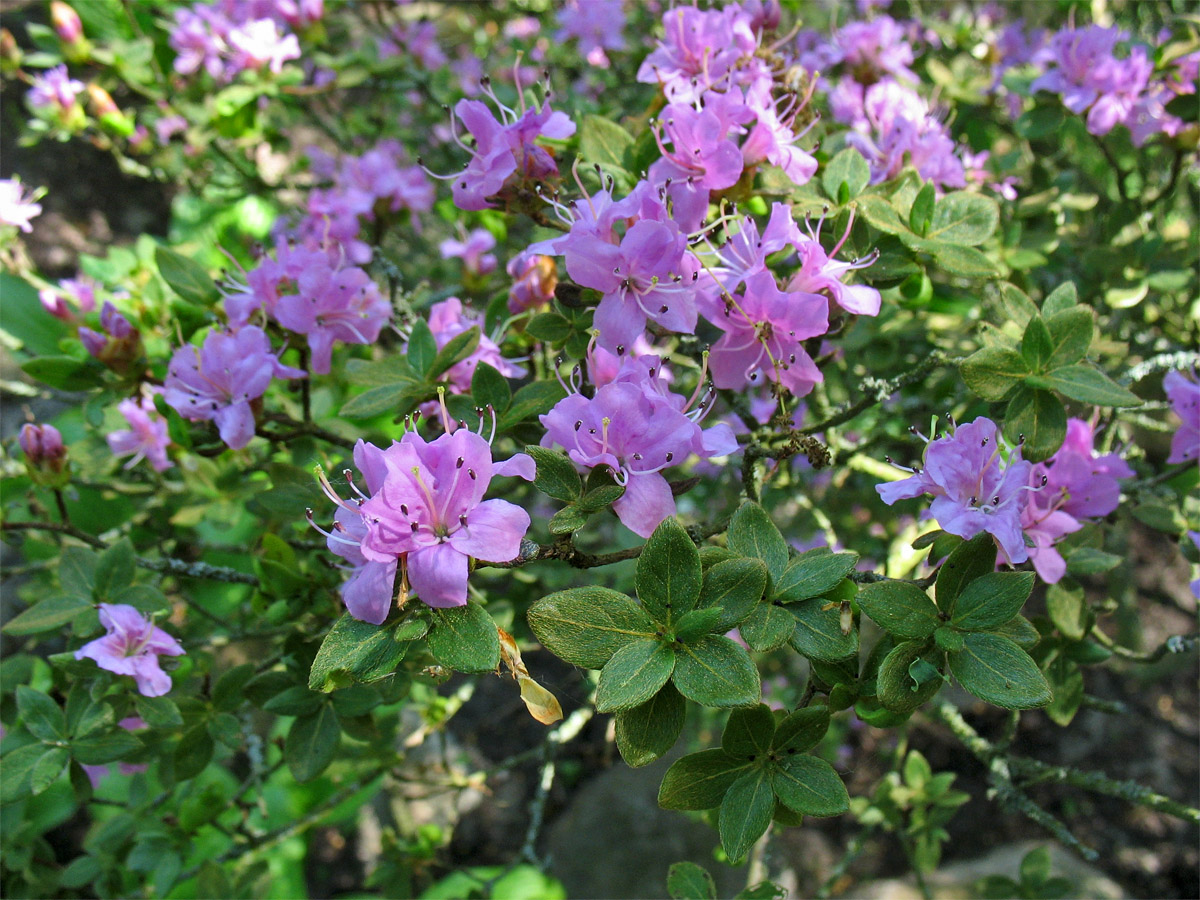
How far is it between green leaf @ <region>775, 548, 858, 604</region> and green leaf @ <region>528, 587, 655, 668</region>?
0.16 meters

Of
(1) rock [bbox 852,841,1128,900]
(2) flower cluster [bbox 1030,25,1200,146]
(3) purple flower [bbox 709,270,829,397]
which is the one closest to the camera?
(3) purple flower [bbox 709,270,829,397]

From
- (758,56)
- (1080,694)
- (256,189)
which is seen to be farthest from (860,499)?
(256,189)

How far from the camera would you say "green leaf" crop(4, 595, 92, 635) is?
119cm

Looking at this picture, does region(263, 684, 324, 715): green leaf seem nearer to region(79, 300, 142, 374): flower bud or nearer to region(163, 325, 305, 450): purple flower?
region(163, 325, 305, 450): purple flower

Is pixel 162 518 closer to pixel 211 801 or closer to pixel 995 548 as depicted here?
pixel 211 801

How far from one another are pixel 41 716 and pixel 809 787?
3.60 ft

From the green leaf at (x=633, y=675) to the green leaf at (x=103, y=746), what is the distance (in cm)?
83

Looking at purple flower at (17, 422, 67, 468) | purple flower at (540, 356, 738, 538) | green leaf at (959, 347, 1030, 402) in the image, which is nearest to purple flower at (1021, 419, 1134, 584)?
green leaf at (959, 347, 1030, 402)

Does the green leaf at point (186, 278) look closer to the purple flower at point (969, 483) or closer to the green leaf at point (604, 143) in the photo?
the green leaf at point (604, 143)

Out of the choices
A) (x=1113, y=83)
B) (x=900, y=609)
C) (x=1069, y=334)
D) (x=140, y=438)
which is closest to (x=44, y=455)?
(x=140, y=438)

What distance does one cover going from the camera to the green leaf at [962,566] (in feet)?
2.85

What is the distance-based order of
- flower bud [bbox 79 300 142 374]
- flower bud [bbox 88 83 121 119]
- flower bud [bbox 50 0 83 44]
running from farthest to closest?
flower bud [bbox 50 0 83 44] → flower bud [bbox 88 83 121 119] → flower bud [bbox 79 300 142 374]

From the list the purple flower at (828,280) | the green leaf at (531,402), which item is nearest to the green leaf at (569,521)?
the green leaf at (531,402)

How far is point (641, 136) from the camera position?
3.99 ft
